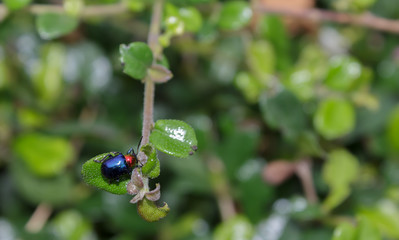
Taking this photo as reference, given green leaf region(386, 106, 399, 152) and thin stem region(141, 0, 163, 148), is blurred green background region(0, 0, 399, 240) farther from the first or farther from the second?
thin stem region(141, 0, 163, 148)

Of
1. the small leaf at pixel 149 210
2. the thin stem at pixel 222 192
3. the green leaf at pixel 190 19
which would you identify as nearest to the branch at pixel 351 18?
the green leaf at pixel 190 19

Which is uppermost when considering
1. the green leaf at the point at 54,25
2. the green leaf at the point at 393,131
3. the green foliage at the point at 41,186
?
the green leaf at the point at 54,25

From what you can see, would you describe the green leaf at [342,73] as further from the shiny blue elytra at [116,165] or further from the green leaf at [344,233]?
the shiny blue elytra at [116,165]

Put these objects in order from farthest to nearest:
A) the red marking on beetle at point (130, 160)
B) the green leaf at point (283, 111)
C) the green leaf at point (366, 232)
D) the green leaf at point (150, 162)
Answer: the green leaf at point (283, 111), the green leaf at point (366, 232), the red marking on beetle at point (130, 160), the green leaf at point (150, 162)

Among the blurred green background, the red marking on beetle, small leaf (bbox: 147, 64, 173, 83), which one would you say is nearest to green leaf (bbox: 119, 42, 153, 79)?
small leaf (bbox: 147, 64, 173, 83)

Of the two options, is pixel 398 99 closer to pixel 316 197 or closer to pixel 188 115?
pixel 316 197

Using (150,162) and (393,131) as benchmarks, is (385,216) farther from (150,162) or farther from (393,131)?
(150,162)
